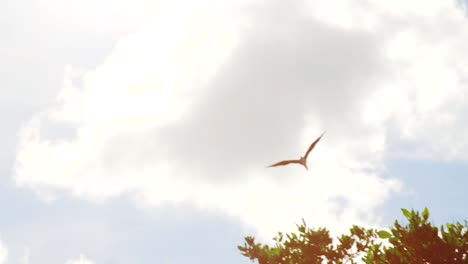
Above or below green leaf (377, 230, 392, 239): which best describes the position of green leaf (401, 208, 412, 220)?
above

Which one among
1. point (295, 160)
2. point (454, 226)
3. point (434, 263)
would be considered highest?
point (295, 160)

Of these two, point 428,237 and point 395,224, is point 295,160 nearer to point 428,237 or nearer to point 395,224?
point 395,224

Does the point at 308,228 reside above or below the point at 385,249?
above

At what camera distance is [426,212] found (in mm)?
12648

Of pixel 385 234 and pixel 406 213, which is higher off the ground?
pixel 406 213

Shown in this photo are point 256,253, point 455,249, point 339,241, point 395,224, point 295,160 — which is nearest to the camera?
point 455,249

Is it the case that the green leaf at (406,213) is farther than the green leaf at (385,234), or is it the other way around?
the green leaf at (385,234)

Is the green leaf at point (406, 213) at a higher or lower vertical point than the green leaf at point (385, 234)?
higher

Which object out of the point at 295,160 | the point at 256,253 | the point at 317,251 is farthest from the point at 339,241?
the point at 295,160

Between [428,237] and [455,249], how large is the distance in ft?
2.82

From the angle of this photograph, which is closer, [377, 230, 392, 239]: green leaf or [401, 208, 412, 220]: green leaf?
[401, 208, 412, 220]: green leaf

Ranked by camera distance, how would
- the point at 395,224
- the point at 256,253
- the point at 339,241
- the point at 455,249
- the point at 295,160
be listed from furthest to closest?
the point at 256,253 < the point at 339,241 < the point at 295,160 < the point at 395,224 < the point at 455,249

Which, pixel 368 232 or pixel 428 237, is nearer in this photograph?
pixel 428 237

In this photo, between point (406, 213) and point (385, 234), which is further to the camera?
point (385, 234)
